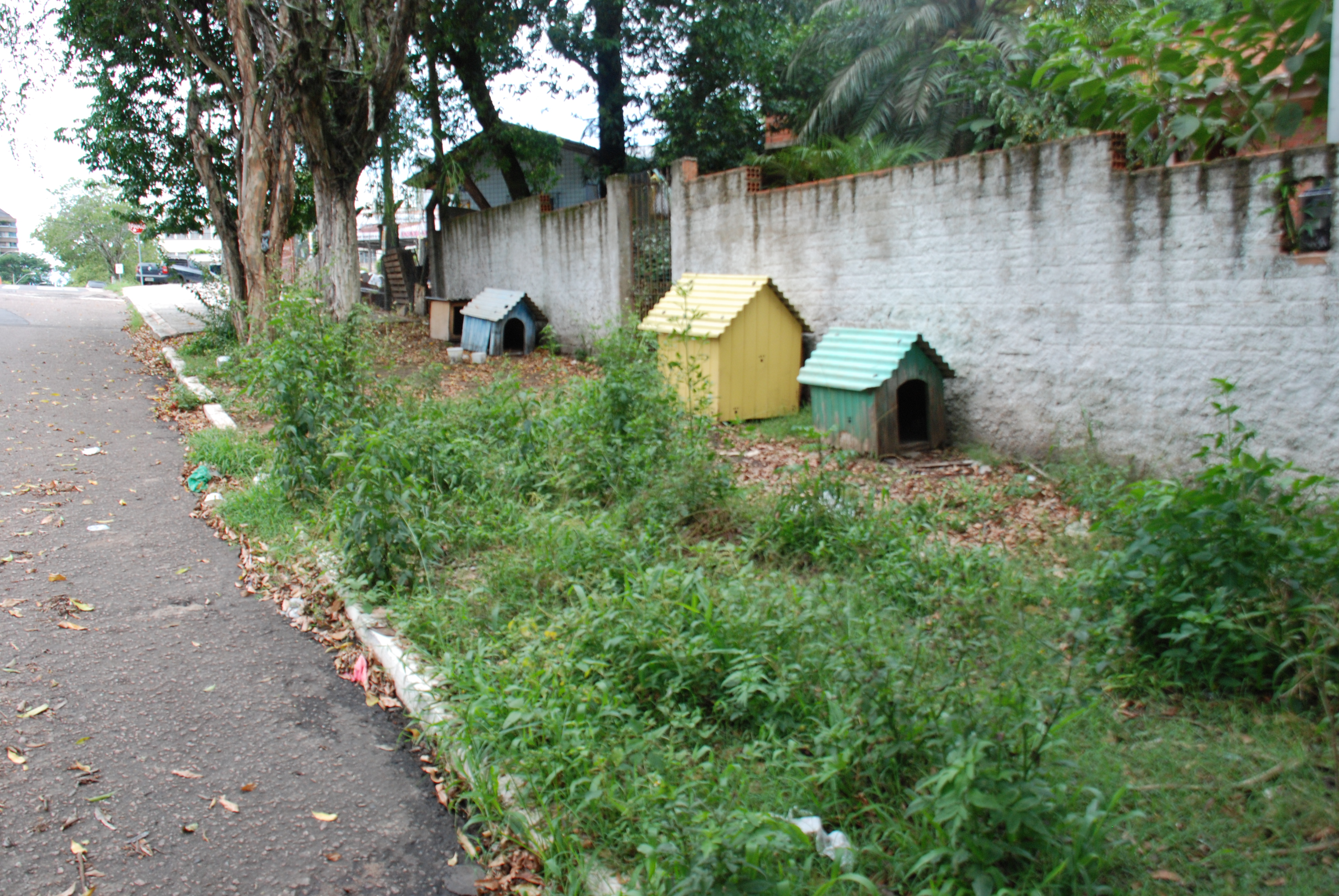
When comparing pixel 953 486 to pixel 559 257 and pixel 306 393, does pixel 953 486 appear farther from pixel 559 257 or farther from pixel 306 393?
pixel 559 257

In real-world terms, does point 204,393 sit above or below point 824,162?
below

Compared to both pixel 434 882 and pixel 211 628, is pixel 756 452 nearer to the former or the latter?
pixel 211 628

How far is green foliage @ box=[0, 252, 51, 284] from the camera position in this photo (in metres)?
81.4

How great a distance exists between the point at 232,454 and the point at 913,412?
5698 mm

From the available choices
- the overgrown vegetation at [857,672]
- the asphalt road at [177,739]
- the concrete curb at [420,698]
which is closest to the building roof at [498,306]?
the asphalt road at [177,739]

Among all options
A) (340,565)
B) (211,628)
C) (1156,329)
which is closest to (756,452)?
(1156,329)

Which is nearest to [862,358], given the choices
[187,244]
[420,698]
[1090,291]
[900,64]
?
[1090,291]

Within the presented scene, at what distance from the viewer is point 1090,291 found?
6.71m

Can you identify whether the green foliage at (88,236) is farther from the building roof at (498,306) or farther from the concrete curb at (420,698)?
the concrete curb at (420,698)

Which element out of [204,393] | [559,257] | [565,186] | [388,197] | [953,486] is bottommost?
[953,486]

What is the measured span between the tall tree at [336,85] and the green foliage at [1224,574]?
8.65m

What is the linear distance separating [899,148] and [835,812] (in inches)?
556

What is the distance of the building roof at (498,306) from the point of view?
1348 centimetres

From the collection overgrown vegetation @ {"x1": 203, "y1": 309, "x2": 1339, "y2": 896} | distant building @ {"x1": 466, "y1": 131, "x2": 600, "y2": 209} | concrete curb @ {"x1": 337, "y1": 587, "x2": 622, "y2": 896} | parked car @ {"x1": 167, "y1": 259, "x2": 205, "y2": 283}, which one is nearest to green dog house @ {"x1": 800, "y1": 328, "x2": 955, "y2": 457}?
overgrown vegetation @ {"x1": 203, "y1": 309, "x2": 1339, "y2": 896}
